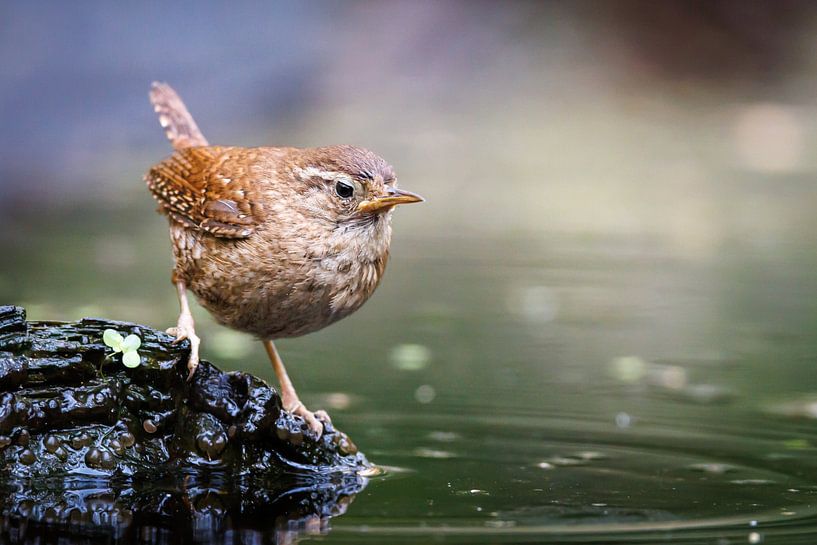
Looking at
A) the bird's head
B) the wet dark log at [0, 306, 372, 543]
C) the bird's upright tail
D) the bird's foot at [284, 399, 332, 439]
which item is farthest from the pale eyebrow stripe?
the bird's upright tail

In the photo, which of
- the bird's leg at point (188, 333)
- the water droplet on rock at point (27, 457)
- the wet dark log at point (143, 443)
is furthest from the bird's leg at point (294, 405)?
the water droplet on rock at point (27, 457)

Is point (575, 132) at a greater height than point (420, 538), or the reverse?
point (575, 132)

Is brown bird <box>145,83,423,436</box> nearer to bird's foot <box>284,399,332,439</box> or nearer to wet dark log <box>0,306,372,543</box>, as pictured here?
bird's foot <box>284,399,332,439</box>

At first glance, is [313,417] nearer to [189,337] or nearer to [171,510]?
[189,337]

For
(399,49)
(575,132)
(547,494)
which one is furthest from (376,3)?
(547,494)

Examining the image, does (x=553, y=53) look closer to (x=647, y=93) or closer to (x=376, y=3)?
(x=647, y=93)

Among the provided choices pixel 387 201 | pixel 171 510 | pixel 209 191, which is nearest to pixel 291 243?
pixel 387 201

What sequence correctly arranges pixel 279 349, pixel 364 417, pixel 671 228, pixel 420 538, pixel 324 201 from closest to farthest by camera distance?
1. pixel 420 538
2. pixel 324 201
3. pixel 364 417
4. pixel 279 349
5. pixel 671 228
